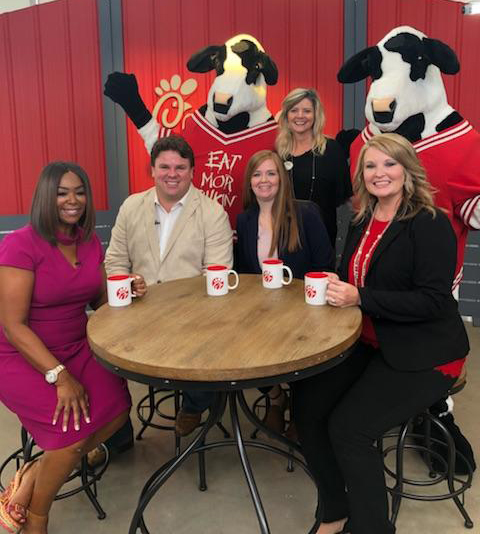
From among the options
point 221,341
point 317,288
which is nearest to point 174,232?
point 317,288

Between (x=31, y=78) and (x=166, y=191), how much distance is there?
84.9 inches

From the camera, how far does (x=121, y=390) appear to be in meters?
1.75

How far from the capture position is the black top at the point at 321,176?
8.05ft

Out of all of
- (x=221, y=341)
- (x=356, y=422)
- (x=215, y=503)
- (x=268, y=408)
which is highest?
(x=221, y=341)

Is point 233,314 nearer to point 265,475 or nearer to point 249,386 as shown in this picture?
point 249,386

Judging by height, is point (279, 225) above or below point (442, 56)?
below

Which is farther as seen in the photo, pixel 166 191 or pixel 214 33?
pixel 214 33

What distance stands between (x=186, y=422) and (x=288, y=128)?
1.43 metres

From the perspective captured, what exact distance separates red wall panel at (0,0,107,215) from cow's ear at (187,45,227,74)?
1.21 meters

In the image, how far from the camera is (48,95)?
3.67m

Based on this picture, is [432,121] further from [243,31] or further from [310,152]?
[243,31]

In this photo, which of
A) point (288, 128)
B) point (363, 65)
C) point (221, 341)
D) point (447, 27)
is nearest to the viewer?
point (221, 341)

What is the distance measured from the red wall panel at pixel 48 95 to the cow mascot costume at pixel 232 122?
4.17 ft

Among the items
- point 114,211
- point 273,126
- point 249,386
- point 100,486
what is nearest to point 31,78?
point 114,211
